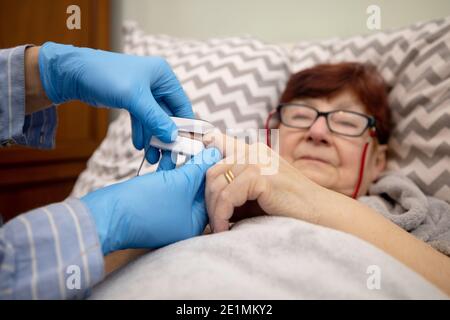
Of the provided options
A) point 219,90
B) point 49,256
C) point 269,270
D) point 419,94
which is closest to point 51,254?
point 49,256

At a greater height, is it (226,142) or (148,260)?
(226,142)

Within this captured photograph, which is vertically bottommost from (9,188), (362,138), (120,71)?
(9,188)

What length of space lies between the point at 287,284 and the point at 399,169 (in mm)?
606

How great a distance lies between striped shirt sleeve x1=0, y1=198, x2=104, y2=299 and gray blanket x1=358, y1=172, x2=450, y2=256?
0.53 m

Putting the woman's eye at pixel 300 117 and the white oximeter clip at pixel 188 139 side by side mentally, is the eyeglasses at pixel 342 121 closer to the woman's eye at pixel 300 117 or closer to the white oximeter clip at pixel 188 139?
the woman's eye at pixel 300 117

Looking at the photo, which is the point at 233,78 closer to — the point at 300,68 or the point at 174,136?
the point at 300,68

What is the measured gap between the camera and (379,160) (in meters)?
0.94

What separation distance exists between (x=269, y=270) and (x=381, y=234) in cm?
21

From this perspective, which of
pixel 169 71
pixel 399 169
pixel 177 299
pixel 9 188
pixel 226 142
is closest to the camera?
pixel 177 299

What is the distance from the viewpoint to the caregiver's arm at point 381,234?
504mm

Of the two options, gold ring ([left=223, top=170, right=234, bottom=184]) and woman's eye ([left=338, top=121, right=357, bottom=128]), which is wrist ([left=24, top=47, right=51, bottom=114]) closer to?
gold ring ([left=223, top=170, right=234, bottom=184])

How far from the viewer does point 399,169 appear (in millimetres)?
874
